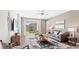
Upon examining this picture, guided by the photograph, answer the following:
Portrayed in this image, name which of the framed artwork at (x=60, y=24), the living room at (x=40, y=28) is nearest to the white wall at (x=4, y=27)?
the living room at (x=40, y=28)

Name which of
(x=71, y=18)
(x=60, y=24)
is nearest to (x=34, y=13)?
(x=60, y=24)

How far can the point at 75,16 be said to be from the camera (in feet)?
8.24

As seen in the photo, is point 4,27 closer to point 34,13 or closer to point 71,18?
point 34,13

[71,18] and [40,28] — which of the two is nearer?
[71,18]

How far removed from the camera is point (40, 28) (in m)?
2.62

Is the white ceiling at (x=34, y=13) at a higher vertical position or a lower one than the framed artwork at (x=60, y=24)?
higher

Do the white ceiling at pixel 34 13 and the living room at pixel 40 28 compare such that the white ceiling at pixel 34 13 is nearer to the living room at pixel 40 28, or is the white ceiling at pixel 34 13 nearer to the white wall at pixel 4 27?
the living room at pixel 40 28

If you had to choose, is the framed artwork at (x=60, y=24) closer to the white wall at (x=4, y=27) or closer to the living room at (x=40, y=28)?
the living room at (x=40, y=28)

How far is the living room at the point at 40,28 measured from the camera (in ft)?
8.30

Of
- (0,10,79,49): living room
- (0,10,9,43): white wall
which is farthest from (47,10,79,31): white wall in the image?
(0,10,9,43): white wall

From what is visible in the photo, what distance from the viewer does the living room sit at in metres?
2.53
